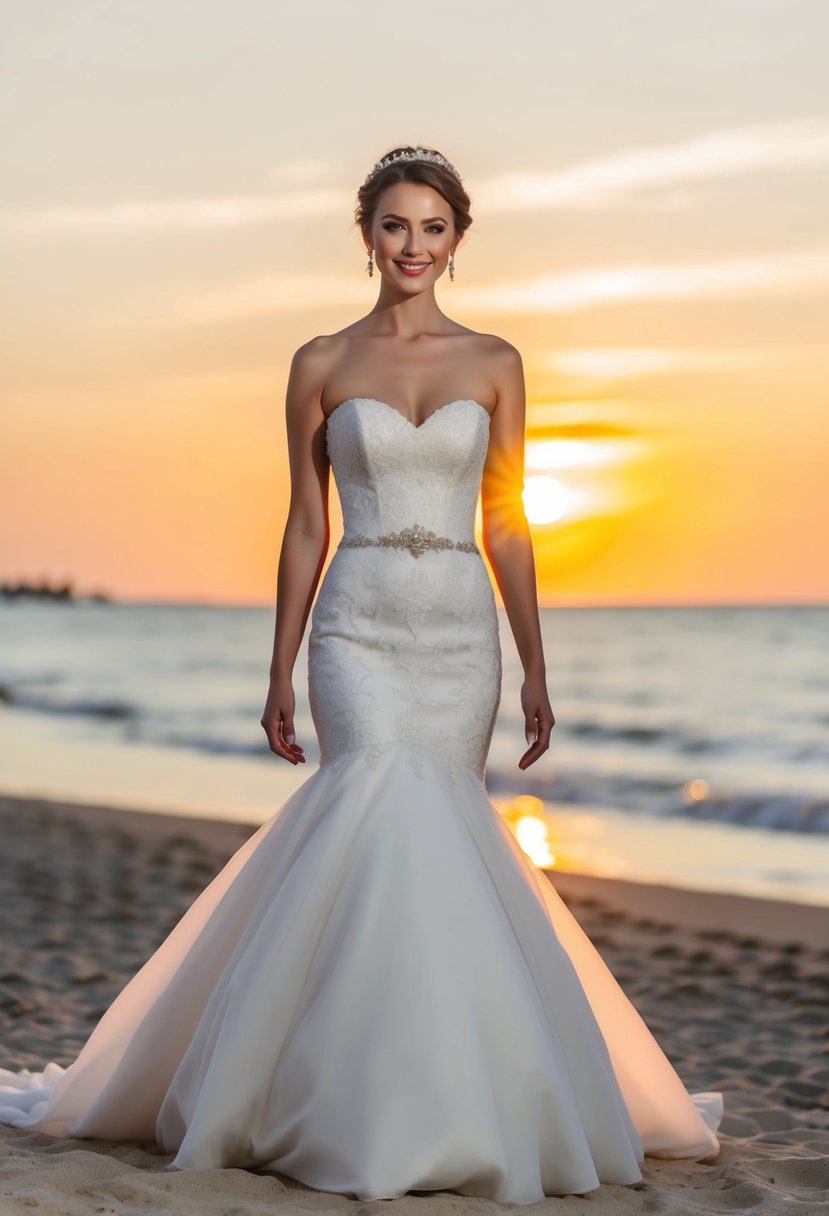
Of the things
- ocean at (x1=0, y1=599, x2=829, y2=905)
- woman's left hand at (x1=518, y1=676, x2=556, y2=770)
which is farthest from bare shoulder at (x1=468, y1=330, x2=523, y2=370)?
ocean at (x1=0, y1=599, x2=829, y2=905)

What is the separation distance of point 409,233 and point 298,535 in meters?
0.93

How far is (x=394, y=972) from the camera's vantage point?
3932 mm

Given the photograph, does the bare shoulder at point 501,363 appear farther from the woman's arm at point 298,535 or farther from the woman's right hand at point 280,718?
the woman's right hand at point 280,718

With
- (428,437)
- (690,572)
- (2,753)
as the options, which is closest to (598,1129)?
(428,437)

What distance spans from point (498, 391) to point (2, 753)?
18.2 metres

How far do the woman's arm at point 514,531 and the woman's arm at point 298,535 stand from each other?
506mm

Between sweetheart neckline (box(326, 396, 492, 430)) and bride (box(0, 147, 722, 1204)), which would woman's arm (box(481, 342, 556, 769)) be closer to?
bride (box(0, 147, 722, 1204))

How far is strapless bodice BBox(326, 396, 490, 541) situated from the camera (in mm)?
4477

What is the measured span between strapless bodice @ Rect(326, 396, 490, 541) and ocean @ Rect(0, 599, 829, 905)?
24.3 ft

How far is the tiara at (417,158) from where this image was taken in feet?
15.1

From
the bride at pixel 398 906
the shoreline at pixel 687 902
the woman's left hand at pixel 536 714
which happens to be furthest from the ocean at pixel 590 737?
the bride at pixel 398 906

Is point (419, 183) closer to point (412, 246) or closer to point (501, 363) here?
point (412, 246)

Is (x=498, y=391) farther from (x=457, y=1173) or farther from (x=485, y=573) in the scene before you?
(x=457, y=1173)

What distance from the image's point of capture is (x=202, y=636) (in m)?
54.7
